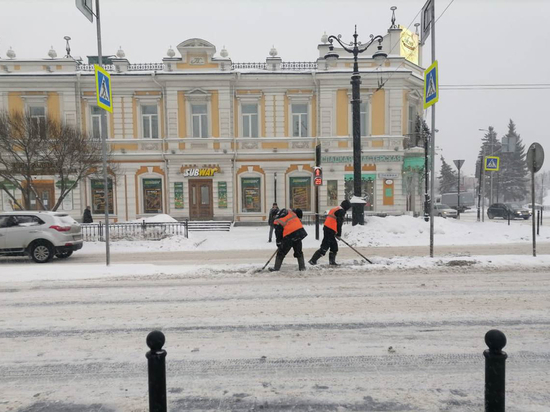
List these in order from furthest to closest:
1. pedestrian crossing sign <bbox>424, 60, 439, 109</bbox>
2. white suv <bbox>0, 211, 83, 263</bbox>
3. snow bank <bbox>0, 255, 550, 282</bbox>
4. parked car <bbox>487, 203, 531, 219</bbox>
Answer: parked car <bbox>487, 203, 531, 219</bbox>
white suv <bbox>0, 211, 83, 263</bbox>
pedestrian crossing sign <bbox>424, 60, 439, 109</bbox>
snow bank <bbox>0, 255, 550, 282</bbox>

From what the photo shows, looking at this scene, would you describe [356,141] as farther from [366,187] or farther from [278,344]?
[278,344]

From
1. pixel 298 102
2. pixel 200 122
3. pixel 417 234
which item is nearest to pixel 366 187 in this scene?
pixel 298 102

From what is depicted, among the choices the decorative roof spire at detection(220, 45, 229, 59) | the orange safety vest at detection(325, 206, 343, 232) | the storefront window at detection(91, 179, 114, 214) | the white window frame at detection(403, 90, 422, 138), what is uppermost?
the decorative roof spire at detection(220, 45, 229, 59)

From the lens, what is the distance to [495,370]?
2.16m

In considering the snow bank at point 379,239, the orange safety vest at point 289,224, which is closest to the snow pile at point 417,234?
the snow bank at point 379,239

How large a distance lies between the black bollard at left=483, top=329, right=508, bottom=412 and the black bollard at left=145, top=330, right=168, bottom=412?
1.94m

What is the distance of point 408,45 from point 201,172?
1733cm

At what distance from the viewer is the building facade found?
23.2 meters

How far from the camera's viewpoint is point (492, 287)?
266 inches

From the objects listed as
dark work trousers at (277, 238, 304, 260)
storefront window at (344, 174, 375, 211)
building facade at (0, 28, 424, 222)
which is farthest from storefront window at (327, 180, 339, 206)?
dark work trousers at (277, 238, 304, 260)

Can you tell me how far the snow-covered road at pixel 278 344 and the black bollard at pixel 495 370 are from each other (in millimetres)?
849

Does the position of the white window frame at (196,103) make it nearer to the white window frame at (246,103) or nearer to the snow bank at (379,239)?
the white window frame at (246,103)

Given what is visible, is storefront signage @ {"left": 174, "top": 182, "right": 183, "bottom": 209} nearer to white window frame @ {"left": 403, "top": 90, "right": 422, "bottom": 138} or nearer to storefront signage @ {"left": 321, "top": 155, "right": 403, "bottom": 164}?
storefront signage @ {"left": 321, "top": 155, "right": 403, "bottom": 164}

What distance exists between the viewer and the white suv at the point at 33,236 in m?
10.9
